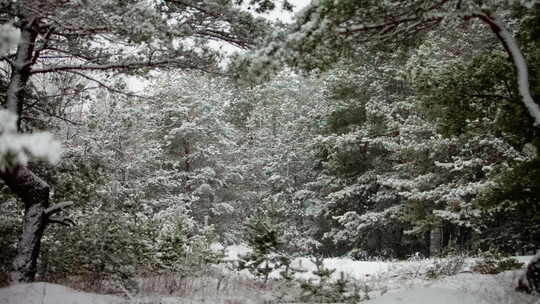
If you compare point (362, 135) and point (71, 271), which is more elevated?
point (362, 135)

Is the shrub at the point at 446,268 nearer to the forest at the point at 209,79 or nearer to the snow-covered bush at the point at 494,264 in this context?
the snow-covered bush at the point at 494,264

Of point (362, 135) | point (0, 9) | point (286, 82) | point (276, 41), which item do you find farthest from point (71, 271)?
point (286, 82)

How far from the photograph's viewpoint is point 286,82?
33281 mm

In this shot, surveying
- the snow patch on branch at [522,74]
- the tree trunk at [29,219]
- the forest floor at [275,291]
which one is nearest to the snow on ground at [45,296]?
the forest floor at [275,291]

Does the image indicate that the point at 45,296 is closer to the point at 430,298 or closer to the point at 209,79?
the point at 209,79

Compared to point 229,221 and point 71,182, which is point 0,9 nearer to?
point 71,182

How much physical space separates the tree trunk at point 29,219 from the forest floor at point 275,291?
54 cm

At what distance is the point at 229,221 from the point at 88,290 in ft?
60.2

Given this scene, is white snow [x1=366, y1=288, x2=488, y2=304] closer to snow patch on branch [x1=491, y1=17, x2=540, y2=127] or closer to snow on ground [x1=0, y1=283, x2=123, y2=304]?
snow patch on branch [x1=491, y1=17, x2=540, y2=127]

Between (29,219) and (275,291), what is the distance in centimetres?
483

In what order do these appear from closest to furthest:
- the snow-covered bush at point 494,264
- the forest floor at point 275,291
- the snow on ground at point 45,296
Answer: the snow on ground at point 45,296 → the forest floor at point 275,291 → the snow-covered bush at point 494,264

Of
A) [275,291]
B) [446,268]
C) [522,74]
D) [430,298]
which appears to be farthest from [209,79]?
[446,268]

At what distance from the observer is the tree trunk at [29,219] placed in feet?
23.7

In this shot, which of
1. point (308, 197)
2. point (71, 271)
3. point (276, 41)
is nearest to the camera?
point (276, 41)
